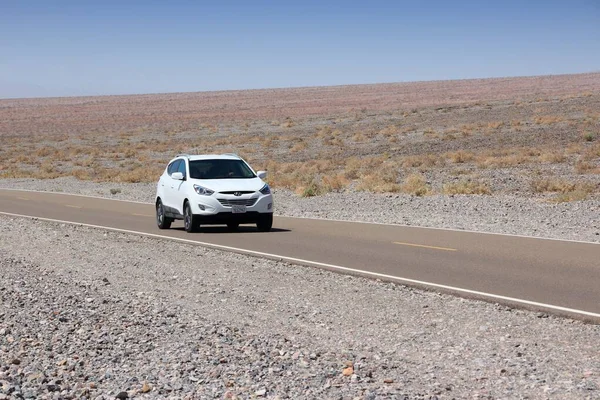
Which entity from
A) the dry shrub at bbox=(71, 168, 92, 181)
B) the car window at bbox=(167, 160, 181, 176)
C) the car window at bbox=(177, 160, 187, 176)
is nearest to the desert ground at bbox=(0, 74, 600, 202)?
the dry shrub at bbox=(71, 168, 92, 181)

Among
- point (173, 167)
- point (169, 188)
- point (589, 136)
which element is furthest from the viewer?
point (589, 136)

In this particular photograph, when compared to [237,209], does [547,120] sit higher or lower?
lower

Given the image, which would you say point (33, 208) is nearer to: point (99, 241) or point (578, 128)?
point (99, 241)

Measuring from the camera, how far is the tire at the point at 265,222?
66.6ft

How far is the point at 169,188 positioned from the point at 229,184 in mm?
1945

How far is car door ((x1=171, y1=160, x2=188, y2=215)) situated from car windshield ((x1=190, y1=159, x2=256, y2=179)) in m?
0.19

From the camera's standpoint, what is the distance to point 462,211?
84.3ft

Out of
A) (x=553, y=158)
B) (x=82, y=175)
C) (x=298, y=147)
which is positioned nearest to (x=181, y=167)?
(x=553, y=158)

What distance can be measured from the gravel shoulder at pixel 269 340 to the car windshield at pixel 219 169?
608cm

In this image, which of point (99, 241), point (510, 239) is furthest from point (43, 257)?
point (510, 239)

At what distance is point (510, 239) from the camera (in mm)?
18125

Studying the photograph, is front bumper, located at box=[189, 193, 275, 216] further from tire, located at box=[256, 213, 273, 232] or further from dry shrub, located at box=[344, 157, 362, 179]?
dry shrub, located at box=[344, 157, 362, 179]

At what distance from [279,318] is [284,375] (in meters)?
2.74

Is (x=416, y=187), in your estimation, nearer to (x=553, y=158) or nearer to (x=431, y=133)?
(x=553, y=158)
